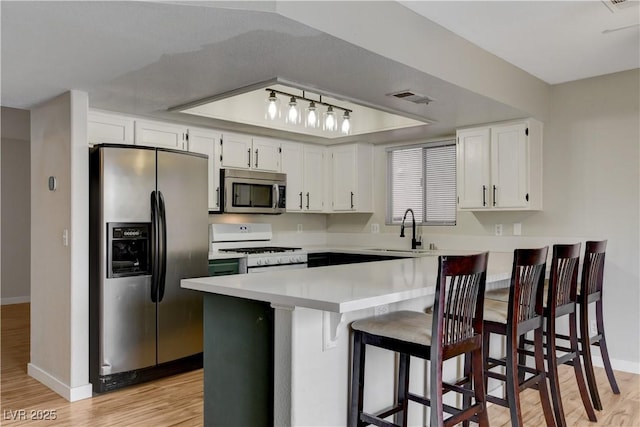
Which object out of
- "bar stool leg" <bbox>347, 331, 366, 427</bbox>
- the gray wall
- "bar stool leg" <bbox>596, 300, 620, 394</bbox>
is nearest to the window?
"bar stool leg" <bbox>596, 300, 620, 394</bbox>

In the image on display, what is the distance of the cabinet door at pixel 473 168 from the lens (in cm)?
429

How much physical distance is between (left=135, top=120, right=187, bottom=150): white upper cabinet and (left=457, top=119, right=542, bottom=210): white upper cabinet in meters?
2.53

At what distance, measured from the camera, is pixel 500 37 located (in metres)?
3.11

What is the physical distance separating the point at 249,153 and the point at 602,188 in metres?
3.15

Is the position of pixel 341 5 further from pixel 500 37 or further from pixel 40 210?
pixel 40 210

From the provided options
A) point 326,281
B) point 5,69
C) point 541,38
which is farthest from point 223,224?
point 541,38

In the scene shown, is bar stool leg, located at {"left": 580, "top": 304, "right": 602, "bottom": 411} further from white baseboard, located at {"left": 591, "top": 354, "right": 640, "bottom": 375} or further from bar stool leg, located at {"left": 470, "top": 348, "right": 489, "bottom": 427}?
bar stool leg, located at {"left": 470, "top": 348, "right": 489, "bottom": 427}

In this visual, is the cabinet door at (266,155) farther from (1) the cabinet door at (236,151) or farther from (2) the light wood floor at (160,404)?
(2) the light wood floor at (160,404)

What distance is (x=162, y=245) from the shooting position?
3598mm

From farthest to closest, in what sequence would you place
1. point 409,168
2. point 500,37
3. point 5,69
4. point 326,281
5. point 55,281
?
point 409,168 → point 55,281 → point 500,37 → point 5,69 → point 326,281

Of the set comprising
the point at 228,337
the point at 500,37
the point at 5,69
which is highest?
the point at 500,37

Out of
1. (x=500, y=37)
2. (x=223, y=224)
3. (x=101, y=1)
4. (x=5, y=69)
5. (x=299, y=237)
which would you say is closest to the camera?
(x=101, y=1)

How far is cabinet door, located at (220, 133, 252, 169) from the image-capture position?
15.0 ft

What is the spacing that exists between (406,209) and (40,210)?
3512mm
